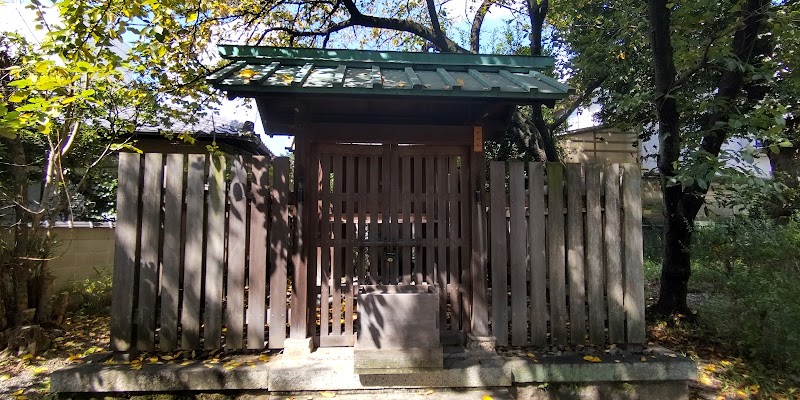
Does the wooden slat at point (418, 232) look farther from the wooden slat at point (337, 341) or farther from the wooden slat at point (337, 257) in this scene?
the wooden slat at point (337, 341)

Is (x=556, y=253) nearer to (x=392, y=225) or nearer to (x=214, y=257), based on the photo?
(x=392, y=225)

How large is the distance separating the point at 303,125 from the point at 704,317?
17.2 ft

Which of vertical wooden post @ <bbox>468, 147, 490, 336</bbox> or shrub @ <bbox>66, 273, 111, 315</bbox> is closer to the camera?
vertical wooden post @ <bbox>468, 147, 490, 336</bbox>

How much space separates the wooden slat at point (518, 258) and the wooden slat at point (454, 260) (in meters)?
0.51

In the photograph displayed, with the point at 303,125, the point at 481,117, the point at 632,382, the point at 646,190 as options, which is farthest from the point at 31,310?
the point at 646,190

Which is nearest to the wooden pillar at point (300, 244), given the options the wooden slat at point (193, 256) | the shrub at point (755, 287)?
the wooden slat at point (193, 256)

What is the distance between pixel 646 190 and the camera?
15.7 m

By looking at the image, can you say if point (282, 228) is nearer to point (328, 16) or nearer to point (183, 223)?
point (183, 223)

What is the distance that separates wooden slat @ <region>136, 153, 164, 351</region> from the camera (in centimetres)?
384

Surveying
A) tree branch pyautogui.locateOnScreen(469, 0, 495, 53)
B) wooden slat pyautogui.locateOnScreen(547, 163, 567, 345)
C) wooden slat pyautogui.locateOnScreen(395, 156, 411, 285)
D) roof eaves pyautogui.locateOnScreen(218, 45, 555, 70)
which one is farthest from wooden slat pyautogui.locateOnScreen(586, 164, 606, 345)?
tree branch pyautogui.locateOnScreen(469, 0, 495, 53)

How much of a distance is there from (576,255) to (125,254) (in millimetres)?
4160

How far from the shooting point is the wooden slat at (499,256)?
409 cm

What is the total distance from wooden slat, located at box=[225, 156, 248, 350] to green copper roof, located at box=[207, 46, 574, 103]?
797 mm

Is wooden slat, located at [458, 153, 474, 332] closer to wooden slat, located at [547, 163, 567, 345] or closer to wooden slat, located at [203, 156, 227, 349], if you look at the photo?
wooden slat, located at [547, 163, 567, 345]
